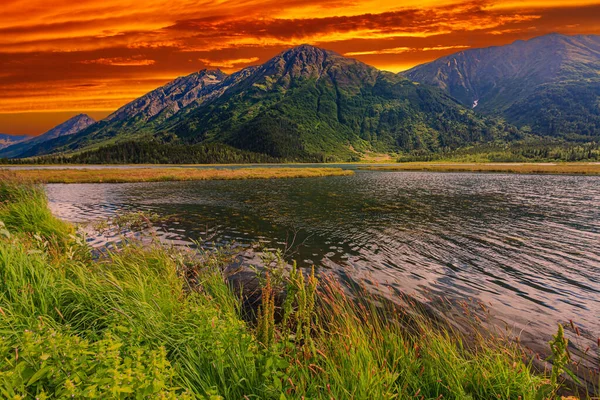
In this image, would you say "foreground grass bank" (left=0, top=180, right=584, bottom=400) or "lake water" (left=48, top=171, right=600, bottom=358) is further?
"lake water" (left=48, top=171, right=600, bottom=358)

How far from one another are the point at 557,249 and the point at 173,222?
31030mm

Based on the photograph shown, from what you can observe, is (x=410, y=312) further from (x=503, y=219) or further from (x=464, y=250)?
(x=503, y=219)

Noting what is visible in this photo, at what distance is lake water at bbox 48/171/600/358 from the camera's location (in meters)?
13.4

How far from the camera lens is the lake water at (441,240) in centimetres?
1343

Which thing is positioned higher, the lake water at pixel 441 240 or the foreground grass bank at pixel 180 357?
the foreground grass bank at pixel 180 357

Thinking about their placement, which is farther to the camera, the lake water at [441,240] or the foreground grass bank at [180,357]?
the lake water at [441,240]

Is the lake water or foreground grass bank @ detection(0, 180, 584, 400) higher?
foreground grass bank @ detection(0, 180, 584, 400)

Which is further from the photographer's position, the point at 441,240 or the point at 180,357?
the point at 441,240

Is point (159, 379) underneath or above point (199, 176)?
above

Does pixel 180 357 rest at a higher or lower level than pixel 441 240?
higher

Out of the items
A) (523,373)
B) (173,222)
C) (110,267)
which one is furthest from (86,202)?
(523,373)

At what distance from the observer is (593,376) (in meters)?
8.15

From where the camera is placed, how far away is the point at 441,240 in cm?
2347

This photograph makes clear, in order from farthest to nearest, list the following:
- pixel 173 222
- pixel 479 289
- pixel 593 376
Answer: pixel 173 222 → pixel 479 289 → pixel 593 376
